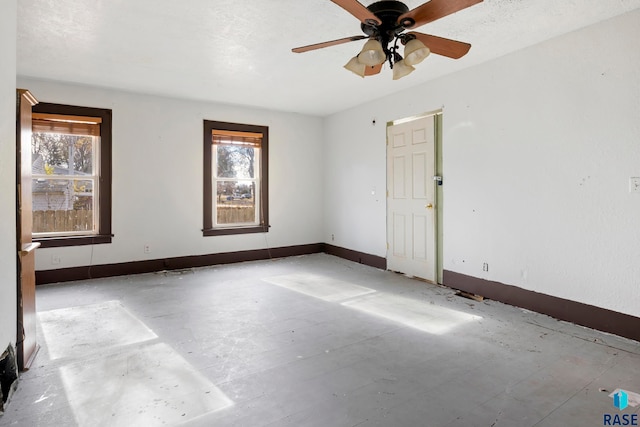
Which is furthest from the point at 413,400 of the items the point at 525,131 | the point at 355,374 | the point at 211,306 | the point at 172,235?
the point at 172,235

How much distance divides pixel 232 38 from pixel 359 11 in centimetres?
168

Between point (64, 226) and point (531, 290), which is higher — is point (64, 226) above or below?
above

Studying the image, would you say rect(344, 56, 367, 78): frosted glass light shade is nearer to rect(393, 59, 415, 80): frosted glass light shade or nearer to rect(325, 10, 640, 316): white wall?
rect(393, 59, 415, 80): frosted glass light shade

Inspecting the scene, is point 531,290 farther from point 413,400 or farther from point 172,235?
point 172,235

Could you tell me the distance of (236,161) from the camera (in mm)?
6383

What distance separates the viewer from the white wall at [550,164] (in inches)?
122

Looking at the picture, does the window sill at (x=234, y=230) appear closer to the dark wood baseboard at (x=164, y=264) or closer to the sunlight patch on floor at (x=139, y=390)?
the dark wood baseboard at (x=164, y=264)

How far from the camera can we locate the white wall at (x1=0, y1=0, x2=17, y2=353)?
2.16 metres

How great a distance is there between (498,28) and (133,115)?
15.9ft

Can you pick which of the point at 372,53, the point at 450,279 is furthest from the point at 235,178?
the point at 372,53

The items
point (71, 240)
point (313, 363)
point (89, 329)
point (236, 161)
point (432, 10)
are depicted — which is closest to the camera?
point (432, 10)

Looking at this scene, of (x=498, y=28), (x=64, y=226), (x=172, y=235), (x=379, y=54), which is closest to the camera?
(x=379, y=54)

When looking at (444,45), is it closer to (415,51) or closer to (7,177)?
(415,51)

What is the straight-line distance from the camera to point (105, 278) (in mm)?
5188
